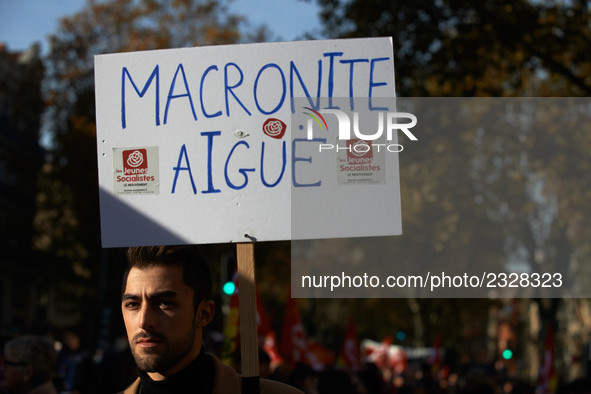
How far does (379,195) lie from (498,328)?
9153 cm

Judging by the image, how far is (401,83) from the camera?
36.8 feet

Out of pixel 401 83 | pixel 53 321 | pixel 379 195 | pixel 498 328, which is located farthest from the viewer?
pixel 498 328

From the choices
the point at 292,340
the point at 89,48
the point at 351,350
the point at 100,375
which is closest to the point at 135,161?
the point at 100,375

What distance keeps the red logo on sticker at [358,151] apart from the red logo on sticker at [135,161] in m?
0.82

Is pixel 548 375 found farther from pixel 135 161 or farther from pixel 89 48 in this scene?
pixel 89 48

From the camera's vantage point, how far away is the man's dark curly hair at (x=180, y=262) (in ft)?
10.3

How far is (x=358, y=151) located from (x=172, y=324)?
984 mm

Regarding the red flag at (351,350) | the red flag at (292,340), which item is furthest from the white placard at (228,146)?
the red flag at (351,350)

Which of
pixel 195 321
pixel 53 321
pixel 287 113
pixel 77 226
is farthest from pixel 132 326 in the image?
pixel 53 321

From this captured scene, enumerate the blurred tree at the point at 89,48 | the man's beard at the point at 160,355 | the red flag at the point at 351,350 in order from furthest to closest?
1. the blurred tree at the point at 89,48
2. the red flag at the point at 351,350
3. the man's beard at the point at 160,355

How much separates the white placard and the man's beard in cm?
43

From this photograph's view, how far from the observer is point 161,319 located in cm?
302

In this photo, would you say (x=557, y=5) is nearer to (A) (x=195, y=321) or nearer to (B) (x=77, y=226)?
(A) (x=195, y=321)

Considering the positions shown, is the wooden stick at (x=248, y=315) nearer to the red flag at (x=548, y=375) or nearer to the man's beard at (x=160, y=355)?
the man's beard at (x=160, y=355)
